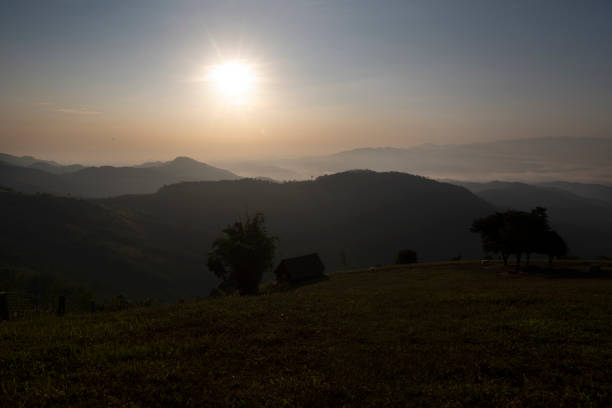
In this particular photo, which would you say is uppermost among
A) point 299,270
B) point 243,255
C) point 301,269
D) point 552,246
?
point 552,246

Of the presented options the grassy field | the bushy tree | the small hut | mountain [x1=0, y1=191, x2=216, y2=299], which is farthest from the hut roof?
mountain [x1=0, y1=191, x2=216, y2=299]

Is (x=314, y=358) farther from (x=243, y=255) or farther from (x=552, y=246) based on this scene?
(x=552, y=246)

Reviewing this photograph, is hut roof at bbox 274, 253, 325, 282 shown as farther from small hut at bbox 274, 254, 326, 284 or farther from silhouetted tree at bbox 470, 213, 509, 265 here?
silhouetted tree at bbox 470, 213, 509, 265

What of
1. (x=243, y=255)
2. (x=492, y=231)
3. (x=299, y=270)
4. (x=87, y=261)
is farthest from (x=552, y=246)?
(x=87, y=261)

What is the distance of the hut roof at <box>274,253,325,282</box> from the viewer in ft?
235

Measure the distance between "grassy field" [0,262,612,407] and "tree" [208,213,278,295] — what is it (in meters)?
29.1

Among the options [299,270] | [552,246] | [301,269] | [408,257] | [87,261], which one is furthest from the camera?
[87,261]

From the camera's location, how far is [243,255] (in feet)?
153

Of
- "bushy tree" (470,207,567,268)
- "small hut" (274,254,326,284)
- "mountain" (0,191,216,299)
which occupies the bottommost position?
"mountain" (0,191,216,299)

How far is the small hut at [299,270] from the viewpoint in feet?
234

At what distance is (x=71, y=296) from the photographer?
365ft

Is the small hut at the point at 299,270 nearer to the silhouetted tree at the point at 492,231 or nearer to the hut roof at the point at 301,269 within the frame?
the hut roof at the point at 301,269

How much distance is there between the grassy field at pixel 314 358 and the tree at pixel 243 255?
29064mm

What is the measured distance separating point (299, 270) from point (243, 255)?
93.4ft
